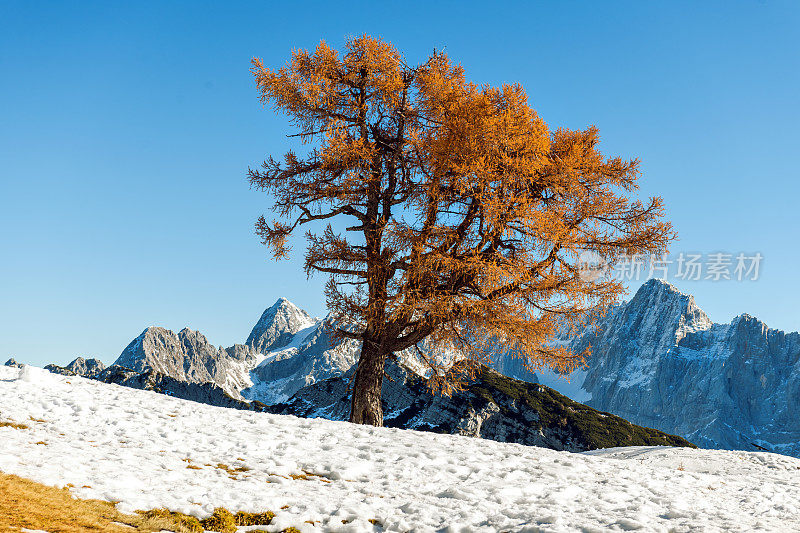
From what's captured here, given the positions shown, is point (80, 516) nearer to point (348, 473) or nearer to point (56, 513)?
point (56, 513)

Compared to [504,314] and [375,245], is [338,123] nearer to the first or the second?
[375,245]

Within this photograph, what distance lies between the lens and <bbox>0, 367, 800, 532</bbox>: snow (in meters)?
7.45

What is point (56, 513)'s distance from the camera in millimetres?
6191

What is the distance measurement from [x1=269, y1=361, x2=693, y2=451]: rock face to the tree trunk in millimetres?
95600

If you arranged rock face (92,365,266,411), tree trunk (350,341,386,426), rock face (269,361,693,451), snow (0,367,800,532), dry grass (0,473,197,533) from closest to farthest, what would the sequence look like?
dry grass (0,473,197,533), snow (0,367,800,532), tree trunk (350,341,386,426), rock face (269,361,693,451), rock face (92,365,266,411)

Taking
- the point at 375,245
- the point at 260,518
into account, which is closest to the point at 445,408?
the point at 375,245

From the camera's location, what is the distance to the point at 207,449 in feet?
34.9

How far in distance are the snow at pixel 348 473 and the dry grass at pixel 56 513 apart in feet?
1.14

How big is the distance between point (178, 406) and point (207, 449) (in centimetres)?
400

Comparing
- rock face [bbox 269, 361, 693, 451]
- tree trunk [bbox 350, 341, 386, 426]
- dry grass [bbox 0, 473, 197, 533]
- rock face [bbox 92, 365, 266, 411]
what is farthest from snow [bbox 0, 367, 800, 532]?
rock face [bbox 92, 365, 266, 411]

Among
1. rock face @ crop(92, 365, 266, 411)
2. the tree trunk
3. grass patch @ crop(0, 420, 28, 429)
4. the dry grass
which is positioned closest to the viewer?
the dry grass

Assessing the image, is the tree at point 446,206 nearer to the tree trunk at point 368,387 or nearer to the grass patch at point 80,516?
the tree trunk at point 368,387

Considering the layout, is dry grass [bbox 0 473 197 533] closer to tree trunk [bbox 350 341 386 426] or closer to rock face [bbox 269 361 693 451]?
tree trunk [bbox 350 341 386 426]

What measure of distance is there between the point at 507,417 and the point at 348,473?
119522 mm
